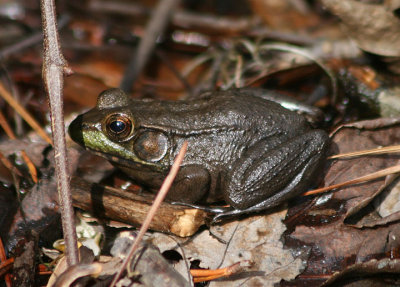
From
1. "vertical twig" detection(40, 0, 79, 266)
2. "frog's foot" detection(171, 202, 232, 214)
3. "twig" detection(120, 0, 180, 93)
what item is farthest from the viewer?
"twig" detection(120, 0, 180, 93)

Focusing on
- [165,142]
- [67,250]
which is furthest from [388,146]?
[67,250]

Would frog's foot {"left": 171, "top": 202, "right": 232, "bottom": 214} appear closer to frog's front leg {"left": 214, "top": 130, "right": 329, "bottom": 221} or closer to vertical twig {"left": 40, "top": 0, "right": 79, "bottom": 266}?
frog's front leg {"left": 214, "top": 130, "right": 329, "bottom": 221}

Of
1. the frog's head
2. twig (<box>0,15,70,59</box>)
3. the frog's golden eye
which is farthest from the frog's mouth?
twig (<box>0,15,70,59</box>)

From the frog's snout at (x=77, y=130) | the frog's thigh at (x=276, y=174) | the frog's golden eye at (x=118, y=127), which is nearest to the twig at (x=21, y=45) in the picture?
the frog's snout at (x=77, y=130)

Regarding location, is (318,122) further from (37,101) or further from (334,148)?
(37,101)

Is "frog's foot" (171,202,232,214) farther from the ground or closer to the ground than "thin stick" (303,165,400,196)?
closer to the ground

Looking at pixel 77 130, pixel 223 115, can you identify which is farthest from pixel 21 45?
pixel 223 115

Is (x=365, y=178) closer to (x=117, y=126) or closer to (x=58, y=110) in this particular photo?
(x=117, y=126)
